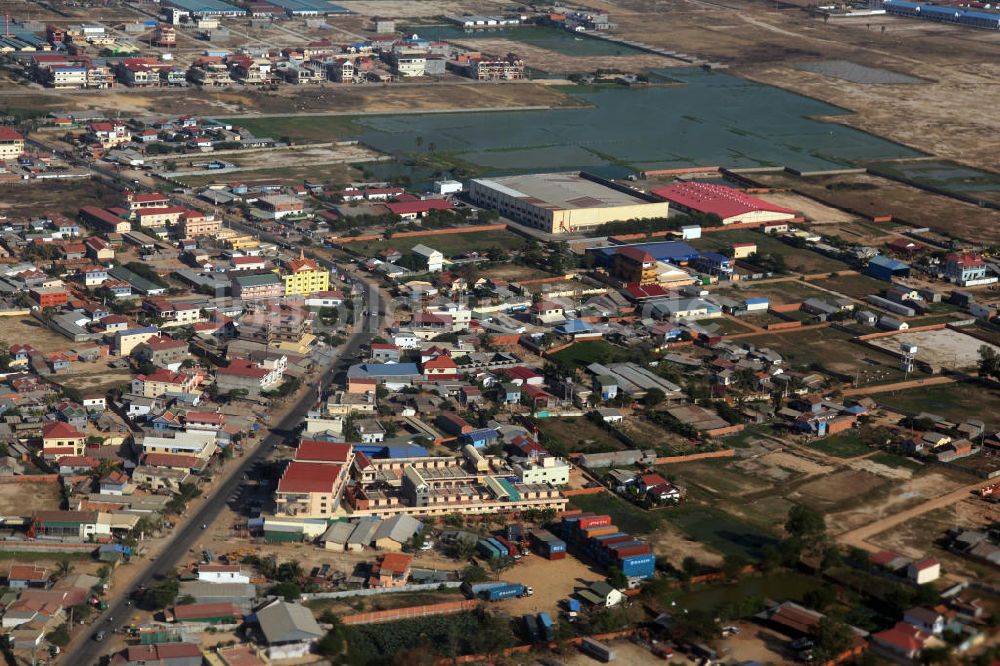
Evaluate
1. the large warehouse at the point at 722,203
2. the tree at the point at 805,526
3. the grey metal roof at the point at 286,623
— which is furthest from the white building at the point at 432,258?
the grey metal roof at the point at 286,623

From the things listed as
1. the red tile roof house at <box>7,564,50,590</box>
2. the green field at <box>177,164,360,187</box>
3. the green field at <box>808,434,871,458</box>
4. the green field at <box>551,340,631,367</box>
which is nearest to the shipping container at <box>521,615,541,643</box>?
the red tile roof house at <box>7,564,50,590</box>

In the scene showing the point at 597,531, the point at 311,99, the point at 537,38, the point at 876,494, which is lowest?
the point at 876,494

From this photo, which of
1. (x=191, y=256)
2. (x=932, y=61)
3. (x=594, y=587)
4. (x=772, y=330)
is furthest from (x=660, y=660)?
(x=932, y=61)

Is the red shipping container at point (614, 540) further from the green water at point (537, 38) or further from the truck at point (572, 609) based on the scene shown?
the green water at point (537, 38)

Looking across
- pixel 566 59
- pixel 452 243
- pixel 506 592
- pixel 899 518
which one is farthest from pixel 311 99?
pixel 506 592

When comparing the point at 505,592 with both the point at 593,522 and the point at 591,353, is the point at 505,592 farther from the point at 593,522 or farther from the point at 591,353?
the point at 591,353

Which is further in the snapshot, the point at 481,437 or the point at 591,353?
the point at 591,353

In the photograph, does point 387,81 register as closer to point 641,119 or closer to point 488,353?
point 641,119
